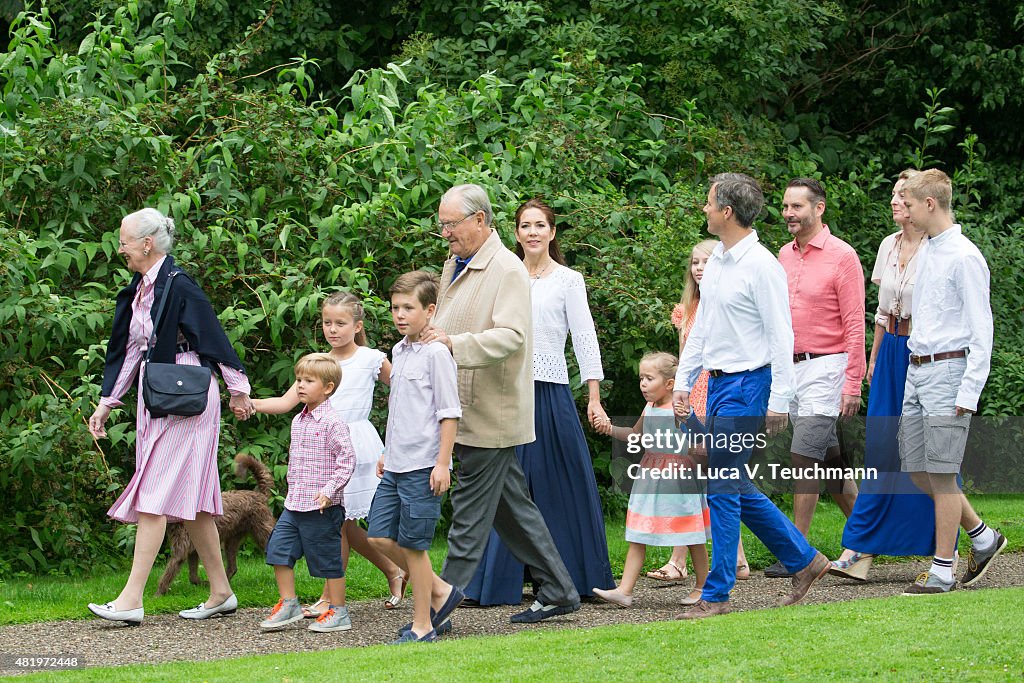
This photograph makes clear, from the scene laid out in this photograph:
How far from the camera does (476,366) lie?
20.3 feet

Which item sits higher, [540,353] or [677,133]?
[677,133]

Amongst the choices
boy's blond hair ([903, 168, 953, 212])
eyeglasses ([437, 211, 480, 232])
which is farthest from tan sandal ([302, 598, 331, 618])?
boy's blond hair ([903, 168, 953, 212])

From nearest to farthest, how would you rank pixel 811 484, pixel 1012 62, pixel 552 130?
pixel 811 484 < pixel 552 130 < pixel 1012 62

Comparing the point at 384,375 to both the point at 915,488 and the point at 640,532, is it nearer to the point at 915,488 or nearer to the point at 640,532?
the point at 640,532

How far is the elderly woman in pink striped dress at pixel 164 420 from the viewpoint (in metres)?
6.89

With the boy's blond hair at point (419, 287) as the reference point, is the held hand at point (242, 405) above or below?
below

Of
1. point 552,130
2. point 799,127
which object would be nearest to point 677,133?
point 552,130

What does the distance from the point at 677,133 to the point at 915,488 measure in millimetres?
5326

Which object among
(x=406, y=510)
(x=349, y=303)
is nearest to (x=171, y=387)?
(x=349, y=303)

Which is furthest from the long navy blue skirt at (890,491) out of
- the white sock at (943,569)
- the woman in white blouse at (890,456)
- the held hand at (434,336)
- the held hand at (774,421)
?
the held hand at (434,336)

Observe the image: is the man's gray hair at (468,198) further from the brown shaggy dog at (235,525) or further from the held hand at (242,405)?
the brown shaggy dog at (235,525)

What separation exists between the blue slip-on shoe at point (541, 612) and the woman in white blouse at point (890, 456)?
6.20ft

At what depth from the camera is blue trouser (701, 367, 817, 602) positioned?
21.6 feet

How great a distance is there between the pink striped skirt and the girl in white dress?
0.37 metres
